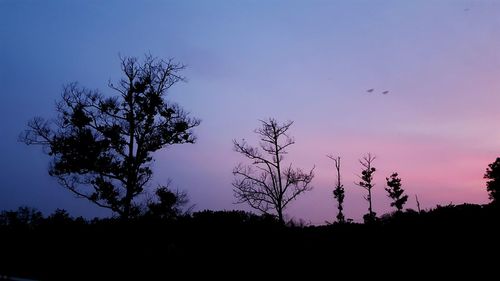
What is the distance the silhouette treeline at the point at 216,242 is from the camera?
8.44 meters

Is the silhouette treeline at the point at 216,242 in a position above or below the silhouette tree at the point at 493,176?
below

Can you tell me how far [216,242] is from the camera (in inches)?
456

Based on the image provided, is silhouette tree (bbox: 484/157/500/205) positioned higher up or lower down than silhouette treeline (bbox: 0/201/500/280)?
higher up

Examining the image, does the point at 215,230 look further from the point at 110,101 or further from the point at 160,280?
the point at 110,101

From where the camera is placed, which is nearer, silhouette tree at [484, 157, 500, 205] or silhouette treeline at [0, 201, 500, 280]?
silhouette treeline at [0, 201, 500, 280]

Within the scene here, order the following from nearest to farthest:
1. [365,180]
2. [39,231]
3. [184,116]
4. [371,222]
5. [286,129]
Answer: [371,222], [39,231], [184,116], [286,129], [365,180]

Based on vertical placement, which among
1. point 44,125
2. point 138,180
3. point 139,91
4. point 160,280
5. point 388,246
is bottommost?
point 160,280

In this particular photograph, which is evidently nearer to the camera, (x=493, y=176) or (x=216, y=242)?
(x=216, y=242)

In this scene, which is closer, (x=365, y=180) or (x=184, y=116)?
(x=184, y=116)

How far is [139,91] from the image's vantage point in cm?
2369

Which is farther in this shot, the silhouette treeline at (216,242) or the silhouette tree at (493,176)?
the silhouette tree at (493,176)

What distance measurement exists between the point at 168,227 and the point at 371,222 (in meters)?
7.40

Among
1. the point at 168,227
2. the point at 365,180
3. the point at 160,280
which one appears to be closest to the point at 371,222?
the point at 160,280

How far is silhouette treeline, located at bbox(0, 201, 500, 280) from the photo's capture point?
8.44m
